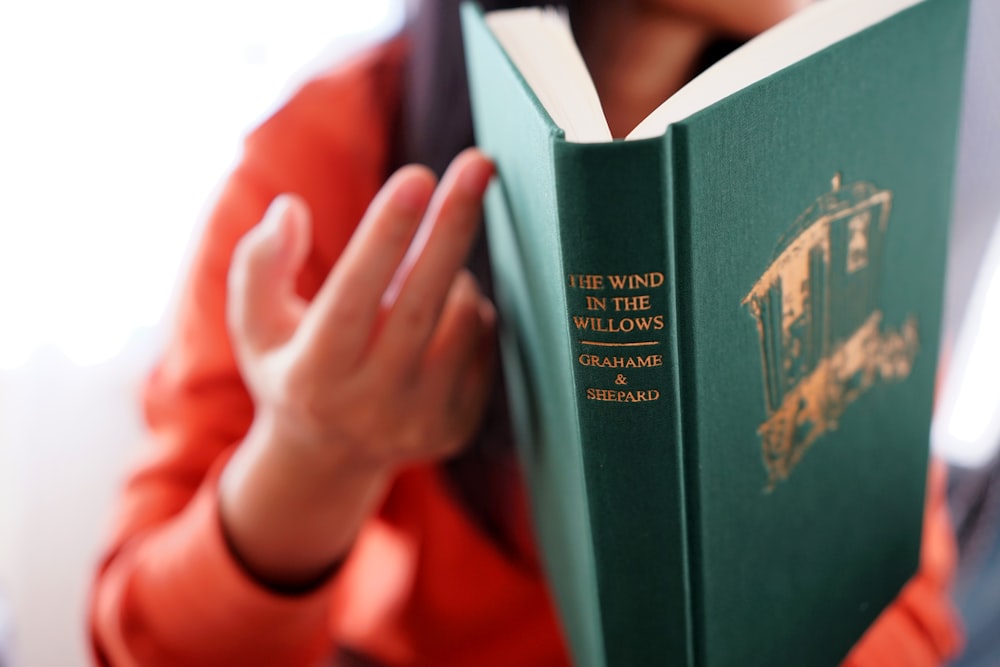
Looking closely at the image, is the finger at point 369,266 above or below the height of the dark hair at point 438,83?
below

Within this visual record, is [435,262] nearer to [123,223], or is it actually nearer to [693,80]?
[693,80]

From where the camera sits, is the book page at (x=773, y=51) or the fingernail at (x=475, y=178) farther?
the fingernail at (x=475, y=178)

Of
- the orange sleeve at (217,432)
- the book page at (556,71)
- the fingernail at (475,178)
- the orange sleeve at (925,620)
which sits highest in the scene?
the book page at (556,71)

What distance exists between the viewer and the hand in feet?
1.54

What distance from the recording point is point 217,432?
29.9 inches

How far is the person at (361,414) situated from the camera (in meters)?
0.50

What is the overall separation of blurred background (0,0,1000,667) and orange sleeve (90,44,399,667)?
0.63 ft

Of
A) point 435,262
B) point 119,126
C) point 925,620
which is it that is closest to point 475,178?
point 435,262

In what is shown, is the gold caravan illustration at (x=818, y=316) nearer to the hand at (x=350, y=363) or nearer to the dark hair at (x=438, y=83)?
the hand at (x=350, y=363)

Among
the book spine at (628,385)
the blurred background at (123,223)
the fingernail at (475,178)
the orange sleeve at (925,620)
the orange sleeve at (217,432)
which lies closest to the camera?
the book spine at (628,385)

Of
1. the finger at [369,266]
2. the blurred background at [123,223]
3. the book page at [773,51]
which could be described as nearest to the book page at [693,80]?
the book page at [773,51]

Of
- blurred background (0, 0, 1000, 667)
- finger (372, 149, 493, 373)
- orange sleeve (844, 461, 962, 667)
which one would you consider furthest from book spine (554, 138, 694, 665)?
blurred background (0, 0, 1000, 667)

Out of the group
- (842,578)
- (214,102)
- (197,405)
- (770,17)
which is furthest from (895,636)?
(214,102)

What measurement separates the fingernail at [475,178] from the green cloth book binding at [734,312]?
0.01 m
